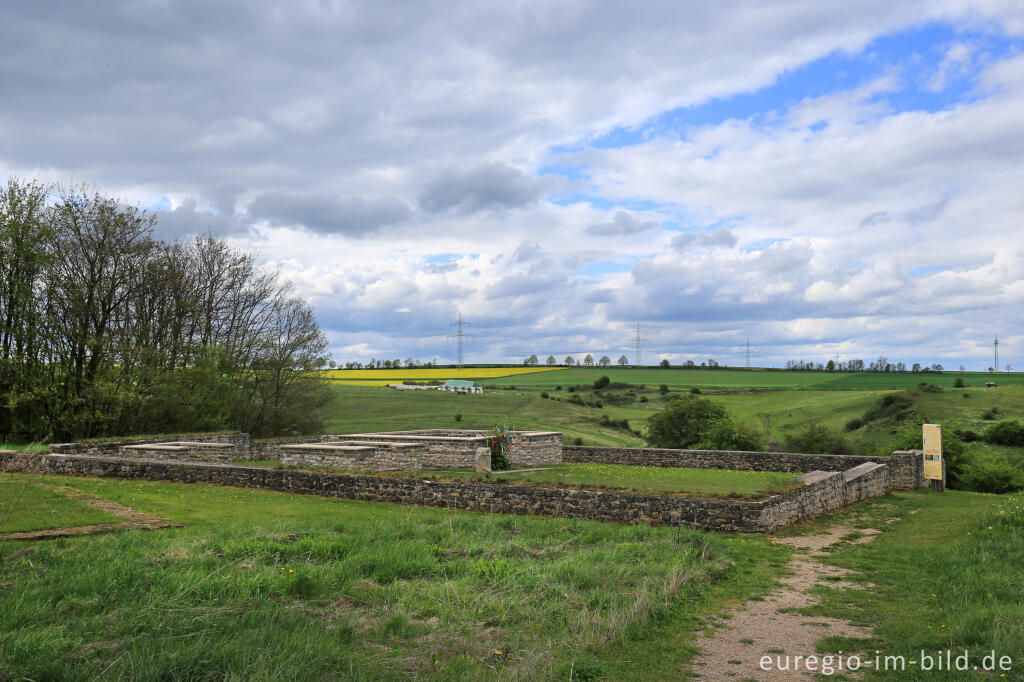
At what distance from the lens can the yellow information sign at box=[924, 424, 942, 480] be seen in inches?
757

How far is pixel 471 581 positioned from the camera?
816cm

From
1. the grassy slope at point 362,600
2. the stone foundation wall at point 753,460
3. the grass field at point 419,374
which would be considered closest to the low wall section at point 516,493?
the stone foundation wall at point 753,460

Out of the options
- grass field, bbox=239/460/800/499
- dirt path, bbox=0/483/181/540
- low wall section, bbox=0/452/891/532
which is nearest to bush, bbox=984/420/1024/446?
low wall section, bbox=0/452/891/532

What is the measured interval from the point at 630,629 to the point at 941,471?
663 inches

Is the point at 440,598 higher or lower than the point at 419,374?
lower

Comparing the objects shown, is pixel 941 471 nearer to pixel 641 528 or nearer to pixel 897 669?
pixel 641 528

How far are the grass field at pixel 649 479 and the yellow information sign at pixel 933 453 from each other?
15.1 ft

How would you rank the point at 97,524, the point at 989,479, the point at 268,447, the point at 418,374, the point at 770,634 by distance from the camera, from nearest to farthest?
the point at 770,634
the point at 97,524
the point at 989,479
the point at 268,447
the point at 418,374

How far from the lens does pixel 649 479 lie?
56.7ft

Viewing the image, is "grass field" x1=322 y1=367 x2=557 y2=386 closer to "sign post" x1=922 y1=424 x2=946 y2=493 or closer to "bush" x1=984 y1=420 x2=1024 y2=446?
"bush" x1=984 y1=420 x2=1024 y2=446

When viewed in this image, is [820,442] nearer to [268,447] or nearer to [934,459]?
[934,459]

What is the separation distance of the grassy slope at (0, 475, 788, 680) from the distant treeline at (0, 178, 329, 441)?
62.9 feet

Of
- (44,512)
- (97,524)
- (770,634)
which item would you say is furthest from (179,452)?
(770,634)

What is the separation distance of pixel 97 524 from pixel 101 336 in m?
19.9
